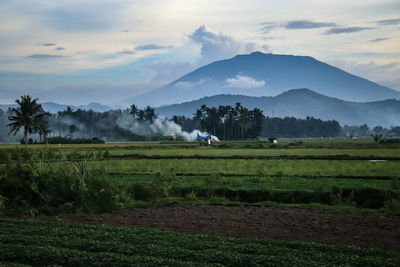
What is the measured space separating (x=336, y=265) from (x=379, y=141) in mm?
89982

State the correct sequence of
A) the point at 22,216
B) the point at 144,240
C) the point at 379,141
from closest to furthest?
the point at 144,240, the point at 22,216, the point at 379,141

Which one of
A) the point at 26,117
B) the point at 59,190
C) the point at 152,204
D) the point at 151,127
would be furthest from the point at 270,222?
the point at 151,127

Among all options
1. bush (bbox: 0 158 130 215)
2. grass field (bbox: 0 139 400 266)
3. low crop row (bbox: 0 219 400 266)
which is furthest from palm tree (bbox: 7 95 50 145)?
low crop row (bbox: 0 219 400 266)

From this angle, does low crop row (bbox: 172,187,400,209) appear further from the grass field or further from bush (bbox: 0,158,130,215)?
bush (bbox: 0,158,130,215)

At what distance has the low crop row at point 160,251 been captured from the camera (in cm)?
986

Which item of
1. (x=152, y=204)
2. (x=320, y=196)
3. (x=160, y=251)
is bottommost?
(x=152, y=204)

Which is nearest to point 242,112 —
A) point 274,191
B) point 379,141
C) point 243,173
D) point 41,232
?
point 379,141

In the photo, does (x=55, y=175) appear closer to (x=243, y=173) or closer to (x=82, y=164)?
(x=82, y=164)

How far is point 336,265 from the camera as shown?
31.5ft

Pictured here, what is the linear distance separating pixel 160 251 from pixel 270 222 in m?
5.83

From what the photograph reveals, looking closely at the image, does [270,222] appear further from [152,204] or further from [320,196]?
[320,196]

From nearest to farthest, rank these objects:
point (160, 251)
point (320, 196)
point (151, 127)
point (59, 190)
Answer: point (160, 251), point (59, 190), point (320, 196), point (151, 127)

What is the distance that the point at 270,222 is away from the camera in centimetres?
1558

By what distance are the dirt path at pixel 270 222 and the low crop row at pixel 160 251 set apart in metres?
1.64
